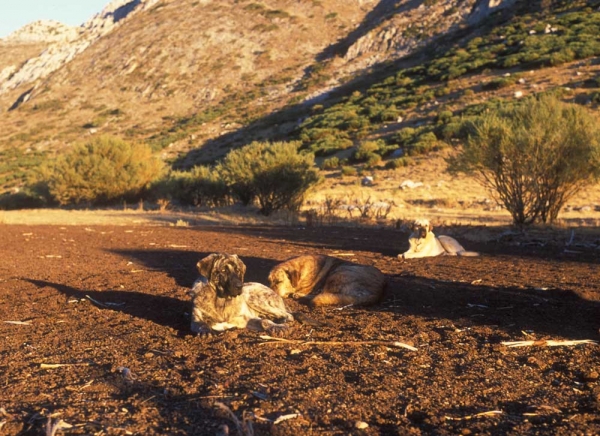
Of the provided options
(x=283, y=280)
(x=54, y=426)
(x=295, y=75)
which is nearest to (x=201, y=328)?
(x=283, y=280)

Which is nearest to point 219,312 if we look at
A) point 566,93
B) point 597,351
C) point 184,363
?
point 184,363

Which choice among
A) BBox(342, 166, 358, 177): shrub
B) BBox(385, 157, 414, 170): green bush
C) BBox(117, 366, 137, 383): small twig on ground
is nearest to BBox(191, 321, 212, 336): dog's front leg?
BBox(117, 366, 137, 383): small twig on ground

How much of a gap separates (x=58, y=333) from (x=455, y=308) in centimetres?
392

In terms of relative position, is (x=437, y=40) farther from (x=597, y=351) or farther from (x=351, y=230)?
(x=597, y=351)

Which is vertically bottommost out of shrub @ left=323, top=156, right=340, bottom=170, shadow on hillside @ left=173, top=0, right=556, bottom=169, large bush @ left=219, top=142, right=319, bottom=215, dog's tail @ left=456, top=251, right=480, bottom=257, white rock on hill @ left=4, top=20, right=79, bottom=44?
dog's tail @ left=456, top=251, right=480, bottom=257

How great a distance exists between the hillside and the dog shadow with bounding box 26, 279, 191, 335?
20.6 meters

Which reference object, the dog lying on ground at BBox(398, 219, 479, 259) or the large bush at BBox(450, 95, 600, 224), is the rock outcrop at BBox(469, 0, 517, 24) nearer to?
the large bush at BBox(450, 95, 600, 224)

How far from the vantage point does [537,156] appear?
1556cm

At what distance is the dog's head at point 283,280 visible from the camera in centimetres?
677

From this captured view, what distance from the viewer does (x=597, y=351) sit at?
4434 mm

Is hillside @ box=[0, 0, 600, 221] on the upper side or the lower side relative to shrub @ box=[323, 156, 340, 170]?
upper

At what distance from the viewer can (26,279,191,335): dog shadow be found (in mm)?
5749

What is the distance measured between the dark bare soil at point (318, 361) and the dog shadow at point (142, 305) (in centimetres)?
3

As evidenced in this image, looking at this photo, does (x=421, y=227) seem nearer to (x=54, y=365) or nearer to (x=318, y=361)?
(x=318, y=361)
